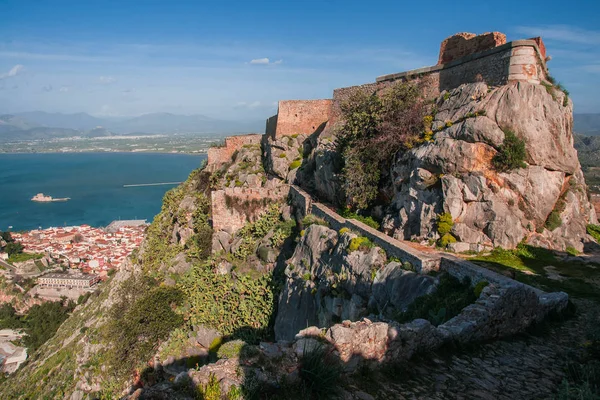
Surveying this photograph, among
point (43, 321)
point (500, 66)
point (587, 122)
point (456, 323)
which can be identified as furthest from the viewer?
point (587, 122)

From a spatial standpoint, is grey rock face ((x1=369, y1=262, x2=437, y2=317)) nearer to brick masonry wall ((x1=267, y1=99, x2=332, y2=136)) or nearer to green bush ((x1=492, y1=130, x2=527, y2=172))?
green bush ((x1=492, y1=130, x2=527, y2=172))

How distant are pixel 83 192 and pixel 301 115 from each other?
371ft

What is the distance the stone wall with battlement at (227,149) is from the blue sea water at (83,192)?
3993 centimetres

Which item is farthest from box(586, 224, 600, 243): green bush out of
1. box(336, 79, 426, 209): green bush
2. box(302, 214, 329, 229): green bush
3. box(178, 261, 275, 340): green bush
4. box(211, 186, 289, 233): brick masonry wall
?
box(211, 186, 289, 233): brick masonry wall

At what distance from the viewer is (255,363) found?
4633mm

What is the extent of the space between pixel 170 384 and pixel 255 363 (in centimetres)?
96

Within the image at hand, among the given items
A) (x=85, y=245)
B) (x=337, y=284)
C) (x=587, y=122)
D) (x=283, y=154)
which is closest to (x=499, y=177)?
(x=337, y=284)

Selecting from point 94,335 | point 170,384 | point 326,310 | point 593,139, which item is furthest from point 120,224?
point 593,139

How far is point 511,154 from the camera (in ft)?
36.3

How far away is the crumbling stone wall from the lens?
46.3 ft

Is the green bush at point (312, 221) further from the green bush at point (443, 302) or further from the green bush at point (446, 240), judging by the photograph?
the green bush at point (443, 302)

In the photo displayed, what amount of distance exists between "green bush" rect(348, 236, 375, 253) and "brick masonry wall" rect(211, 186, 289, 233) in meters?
9.13

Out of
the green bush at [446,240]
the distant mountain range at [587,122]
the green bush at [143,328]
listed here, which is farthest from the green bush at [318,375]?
the distant mountain range at [587,122]

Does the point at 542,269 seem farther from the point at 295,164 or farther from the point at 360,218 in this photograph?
the point at 295,164
